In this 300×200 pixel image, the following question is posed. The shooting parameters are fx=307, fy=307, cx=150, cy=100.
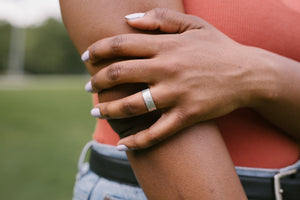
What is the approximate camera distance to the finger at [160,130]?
68 centimetres

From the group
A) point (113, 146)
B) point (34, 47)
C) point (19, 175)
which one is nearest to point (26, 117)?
point (19, 175)

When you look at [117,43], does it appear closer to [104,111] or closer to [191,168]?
[104,111]

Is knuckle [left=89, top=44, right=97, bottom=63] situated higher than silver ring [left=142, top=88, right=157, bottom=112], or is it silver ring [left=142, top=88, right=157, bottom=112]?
knuckle [left=89, top=44, right=97, bottom=63]

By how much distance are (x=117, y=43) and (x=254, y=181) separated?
0.57m

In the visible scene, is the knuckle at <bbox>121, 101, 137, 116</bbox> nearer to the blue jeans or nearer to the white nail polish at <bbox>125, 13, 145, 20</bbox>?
the white nail polish at <bbox>125, 13, 145, 20</bbox>

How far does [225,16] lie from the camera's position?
864mm

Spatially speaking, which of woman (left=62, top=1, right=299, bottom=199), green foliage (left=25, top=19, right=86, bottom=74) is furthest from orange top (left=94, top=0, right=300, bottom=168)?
green foliage (left=25, top=19, right=86, bottom=74)

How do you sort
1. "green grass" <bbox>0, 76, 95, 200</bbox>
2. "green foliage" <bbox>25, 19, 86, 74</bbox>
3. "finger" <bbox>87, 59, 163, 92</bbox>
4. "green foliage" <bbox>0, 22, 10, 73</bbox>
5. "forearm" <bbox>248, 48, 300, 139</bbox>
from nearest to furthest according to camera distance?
"finger" <bbox>87, 59, 163, 92</bbox> < "forearm" <bbox>248, 48, 300, 139</bbox> < "green grass" <bbox>0, 76, 95, 200</bbox> < "green foliage" <bbox>0, 22, 10, 73</bbox> < "green foliage" <bbox>25, 19, 86, 74</bbox>

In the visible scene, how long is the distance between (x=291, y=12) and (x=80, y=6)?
61cm

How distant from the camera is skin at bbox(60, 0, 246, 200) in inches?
26.8

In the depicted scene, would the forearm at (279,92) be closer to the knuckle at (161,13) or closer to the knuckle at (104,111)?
the knuckle at (161,13)

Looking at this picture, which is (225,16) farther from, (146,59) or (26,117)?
(26,117)

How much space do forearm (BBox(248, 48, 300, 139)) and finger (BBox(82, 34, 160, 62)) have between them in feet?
0.97

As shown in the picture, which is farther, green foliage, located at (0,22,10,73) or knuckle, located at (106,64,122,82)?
green foliage, located at (0,22,10,73)
